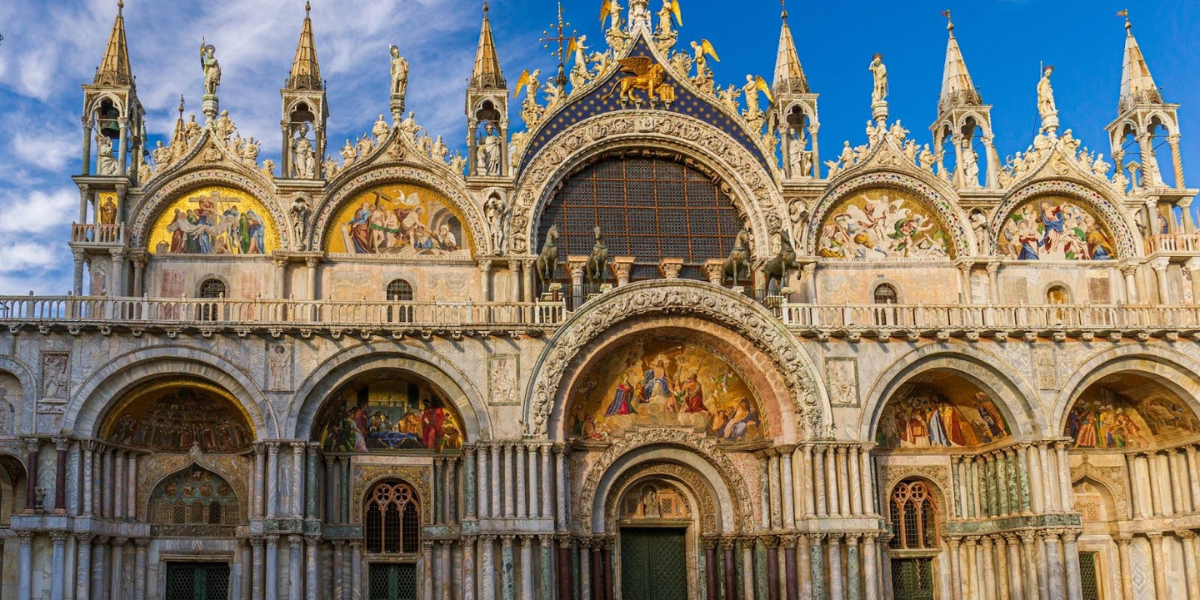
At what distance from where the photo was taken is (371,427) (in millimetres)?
32031

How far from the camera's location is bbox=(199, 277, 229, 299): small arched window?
32.7 metres

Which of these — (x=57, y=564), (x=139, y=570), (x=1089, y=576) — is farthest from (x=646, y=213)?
(x=57, y=564)

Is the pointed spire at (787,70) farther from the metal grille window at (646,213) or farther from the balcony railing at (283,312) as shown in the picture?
the balcony railing at (283,312)

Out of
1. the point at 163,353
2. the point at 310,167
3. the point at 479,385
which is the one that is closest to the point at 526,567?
the point at 479,385

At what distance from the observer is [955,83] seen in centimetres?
3644

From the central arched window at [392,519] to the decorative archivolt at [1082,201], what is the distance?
17199mm

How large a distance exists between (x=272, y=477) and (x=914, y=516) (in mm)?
16325

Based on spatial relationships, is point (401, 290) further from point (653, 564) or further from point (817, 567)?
point (817, 567)

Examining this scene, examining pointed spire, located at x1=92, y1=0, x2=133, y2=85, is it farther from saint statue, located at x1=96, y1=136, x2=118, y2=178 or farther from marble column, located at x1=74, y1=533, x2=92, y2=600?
marble column, located at x1=74, y1=533, x2=92, y2=600

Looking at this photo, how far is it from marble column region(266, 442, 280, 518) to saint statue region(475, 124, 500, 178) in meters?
9.00

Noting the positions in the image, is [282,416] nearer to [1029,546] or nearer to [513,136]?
[513,136]

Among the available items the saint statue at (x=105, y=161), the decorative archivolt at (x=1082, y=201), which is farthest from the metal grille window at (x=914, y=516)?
the saint statue at (x=105, y=161)

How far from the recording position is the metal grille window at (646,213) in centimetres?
3459

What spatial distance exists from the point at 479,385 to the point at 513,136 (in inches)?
284
